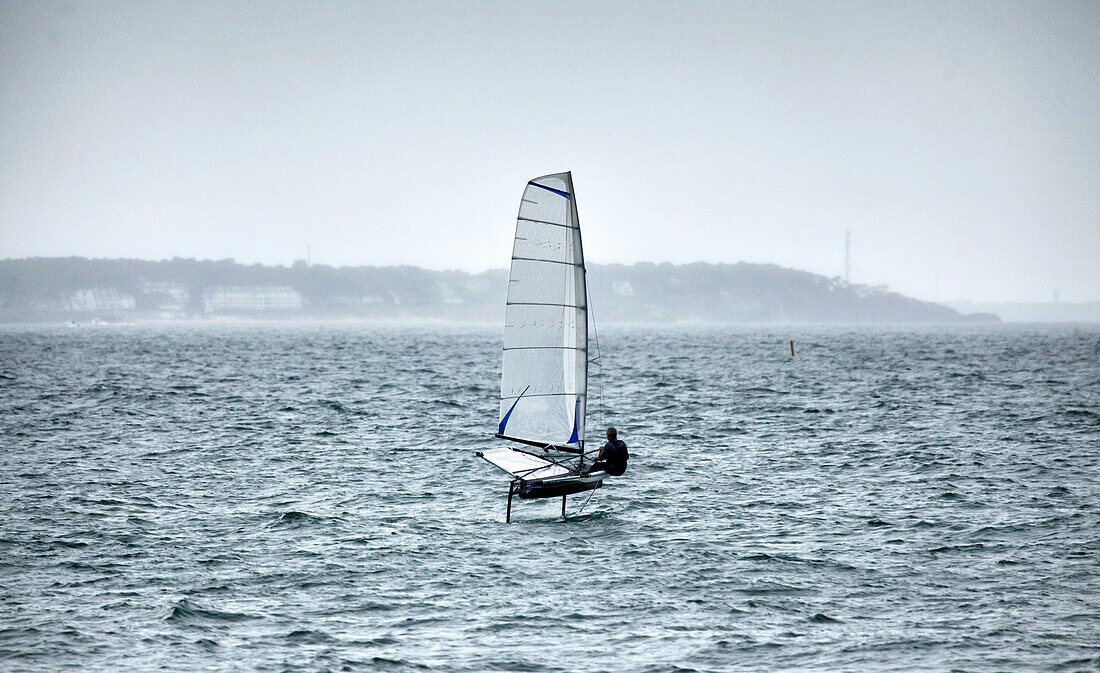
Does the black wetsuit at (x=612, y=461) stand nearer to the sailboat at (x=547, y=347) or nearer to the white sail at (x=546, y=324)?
the sailboat at (x=547, y=347)

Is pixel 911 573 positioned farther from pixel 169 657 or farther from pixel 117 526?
pixel 117 526

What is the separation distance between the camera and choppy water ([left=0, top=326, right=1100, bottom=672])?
Result: 14617 millimetres

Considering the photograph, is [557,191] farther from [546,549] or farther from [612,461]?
[546,549]

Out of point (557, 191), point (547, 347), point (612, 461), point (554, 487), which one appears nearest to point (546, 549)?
point (554, 487)

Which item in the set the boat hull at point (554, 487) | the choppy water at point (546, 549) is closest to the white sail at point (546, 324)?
the boat hull at point (554, 487)

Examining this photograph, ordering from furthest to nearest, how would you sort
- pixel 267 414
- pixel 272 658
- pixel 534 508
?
pixel 267 414
pixel 534 508
pixel 272 658

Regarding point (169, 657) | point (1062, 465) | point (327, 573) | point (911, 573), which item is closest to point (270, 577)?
point (327, 573)

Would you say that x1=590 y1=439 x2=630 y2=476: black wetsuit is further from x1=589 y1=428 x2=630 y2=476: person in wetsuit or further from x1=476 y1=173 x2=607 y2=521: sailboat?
x1=476 y1=173 x2=607 y2=521: sailboat

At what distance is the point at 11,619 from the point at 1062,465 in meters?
30.0

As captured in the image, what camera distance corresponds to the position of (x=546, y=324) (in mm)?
22844

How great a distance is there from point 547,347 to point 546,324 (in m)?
0.58

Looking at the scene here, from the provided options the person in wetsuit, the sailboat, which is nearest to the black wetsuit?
the person in wetsuit

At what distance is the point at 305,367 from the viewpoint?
90438 millimetres

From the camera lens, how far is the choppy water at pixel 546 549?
14.6 m
